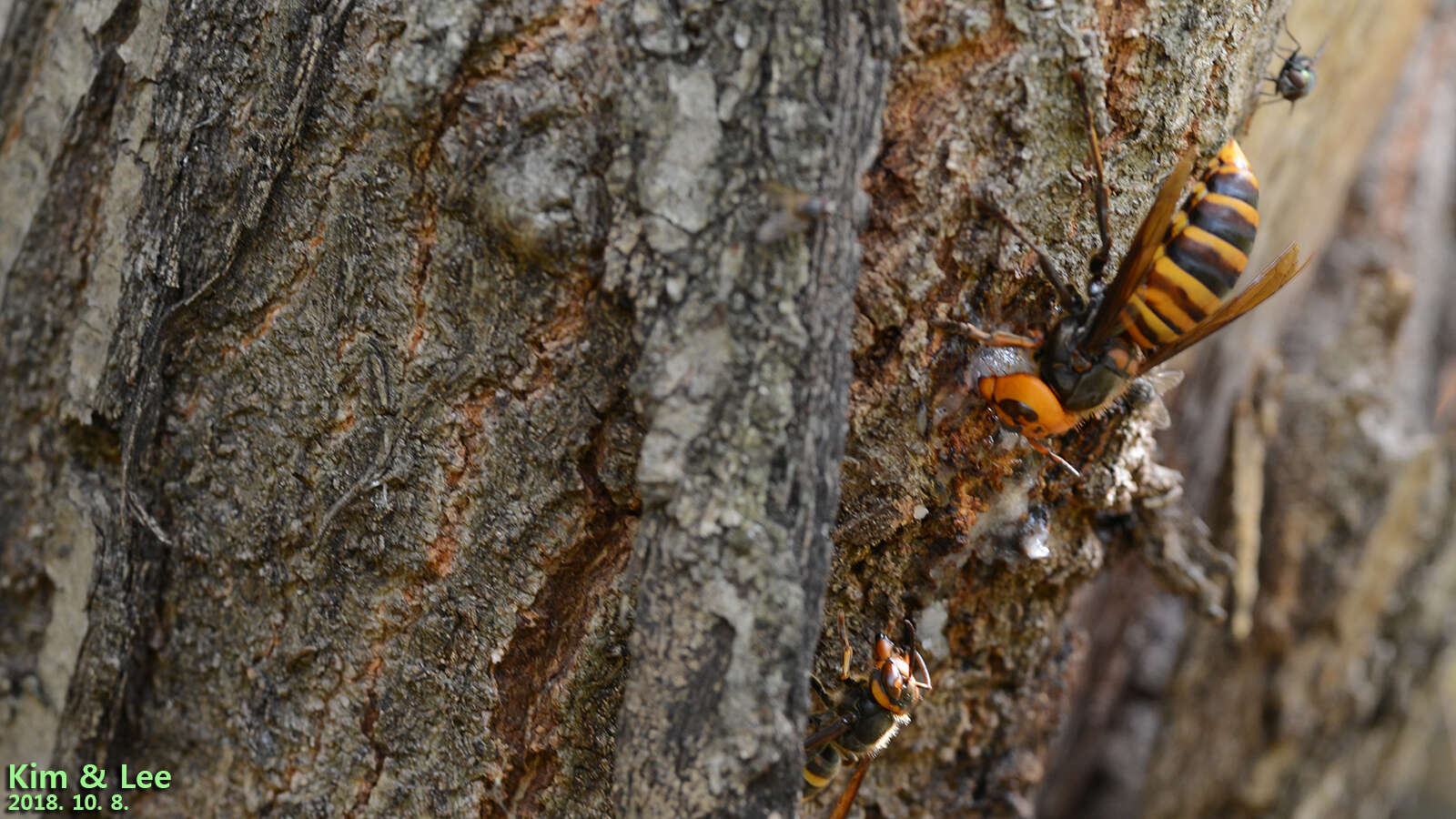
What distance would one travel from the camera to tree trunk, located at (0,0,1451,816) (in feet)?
4.48

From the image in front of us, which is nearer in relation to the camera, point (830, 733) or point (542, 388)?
point (542, 388)

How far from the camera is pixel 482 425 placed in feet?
5.33

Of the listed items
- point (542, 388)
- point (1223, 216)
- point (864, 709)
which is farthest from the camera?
point (864, 709)

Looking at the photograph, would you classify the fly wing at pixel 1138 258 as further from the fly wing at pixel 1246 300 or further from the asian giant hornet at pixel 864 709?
the asian giant hornet at pixel 864 709

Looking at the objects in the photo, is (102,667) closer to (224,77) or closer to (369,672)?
(369,672)

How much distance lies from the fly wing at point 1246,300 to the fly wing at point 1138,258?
13cm

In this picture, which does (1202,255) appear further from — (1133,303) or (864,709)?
(864,709)

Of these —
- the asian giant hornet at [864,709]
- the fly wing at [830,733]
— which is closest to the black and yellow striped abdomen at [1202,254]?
the asian giant hornet at [864,709]

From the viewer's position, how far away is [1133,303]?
5.65ft

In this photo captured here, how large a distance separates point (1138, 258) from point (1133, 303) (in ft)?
0.32

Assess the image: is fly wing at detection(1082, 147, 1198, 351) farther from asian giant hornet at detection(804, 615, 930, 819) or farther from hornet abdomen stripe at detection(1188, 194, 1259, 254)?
asian giant hornet at detection(804, 615, 930, 819)

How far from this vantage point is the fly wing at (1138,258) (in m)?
1.58

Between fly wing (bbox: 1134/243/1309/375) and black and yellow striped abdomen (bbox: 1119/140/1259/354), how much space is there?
48 mm

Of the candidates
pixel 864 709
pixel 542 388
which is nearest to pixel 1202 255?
pixel 864 709
